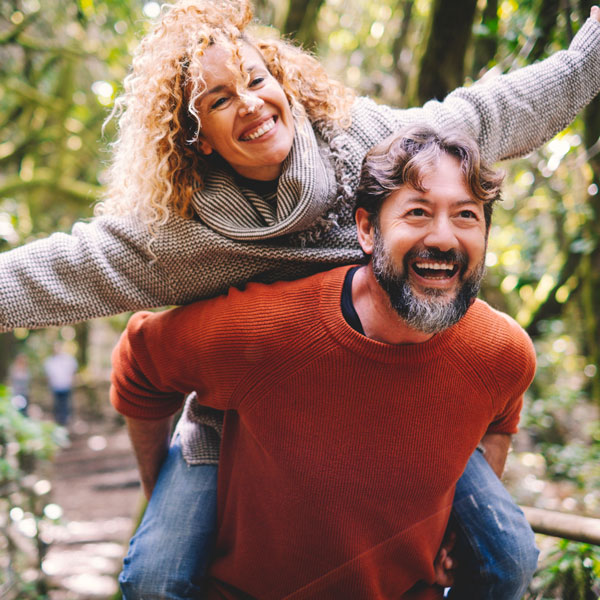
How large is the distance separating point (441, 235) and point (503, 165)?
3.28 m

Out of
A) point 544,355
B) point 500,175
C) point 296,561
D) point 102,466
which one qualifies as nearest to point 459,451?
point 296,561

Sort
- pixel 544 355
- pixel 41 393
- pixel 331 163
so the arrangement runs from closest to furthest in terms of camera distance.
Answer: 1. pixel 331 163
2. pixel 544 355
3. pixel 41 393

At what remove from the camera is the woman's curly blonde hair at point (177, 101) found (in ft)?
5.57

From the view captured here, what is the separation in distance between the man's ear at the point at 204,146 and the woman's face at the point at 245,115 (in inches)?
1.2

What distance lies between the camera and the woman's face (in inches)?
65.6

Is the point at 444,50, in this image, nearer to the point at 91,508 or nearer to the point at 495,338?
the point at 495,338

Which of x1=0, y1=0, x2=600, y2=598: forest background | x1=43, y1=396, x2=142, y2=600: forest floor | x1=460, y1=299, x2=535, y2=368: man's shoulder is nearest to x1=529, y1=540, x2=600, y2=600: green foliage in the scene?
x1=0, y1=0, x2=600, y2=598: forest background

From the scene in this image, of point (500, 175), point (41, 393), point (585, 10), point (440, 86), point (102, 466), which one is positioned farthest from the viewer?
point (41, 393)

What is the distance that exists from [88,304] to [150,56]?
0.80 meters

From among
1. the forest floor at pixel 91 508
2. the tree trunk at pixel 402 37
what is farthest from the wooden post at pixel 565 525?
the tree trunk at pixel 402 37

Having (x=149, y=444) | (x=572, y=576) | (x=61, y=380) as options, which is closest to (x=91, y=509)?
(x=61, y=380)

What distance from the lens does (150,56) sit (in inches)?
70.2

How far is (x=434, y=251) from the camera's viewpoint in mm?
1552

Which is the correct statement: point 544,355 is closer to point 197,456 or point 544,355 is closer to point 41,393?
point 197,456
